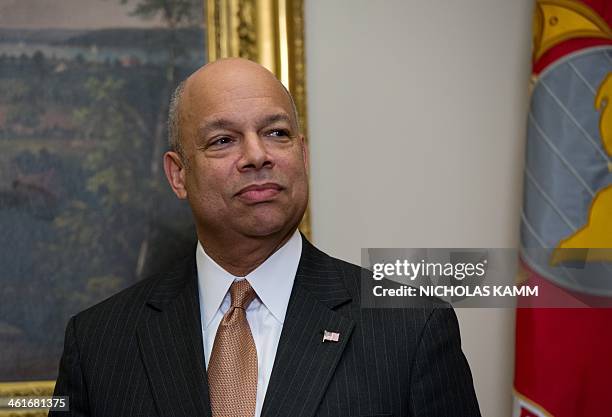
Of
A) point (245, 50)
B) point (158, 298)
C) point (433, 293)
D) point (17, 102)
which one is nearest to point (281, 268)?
point (158, 298)

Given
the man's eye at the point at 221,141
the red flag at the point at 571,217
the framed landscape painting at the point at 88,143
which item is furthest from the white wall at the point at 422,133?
the man's eye at the point at 221,141

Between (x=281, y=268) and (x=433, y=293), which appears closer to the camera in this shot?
(x=281, y=268)

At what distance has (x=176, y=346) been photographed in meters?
1.76

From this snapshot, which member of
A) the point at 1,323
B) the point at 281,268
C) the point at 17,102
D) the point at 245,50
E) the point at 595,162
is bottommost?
the point at 1,323

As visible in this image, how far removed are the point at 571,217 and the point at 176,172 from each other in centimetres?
110

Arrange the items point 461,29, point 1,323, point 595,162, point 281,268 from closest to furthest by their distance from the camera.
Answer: point 281,268
point 595,162
point 1,323
point 461,29

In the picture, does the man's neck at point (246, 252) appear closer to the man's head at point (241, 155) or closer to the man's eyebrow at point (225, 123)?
the man's head at point (241, 155)

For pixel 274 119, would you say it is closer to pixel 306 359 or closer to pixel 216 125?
pixel 216 125

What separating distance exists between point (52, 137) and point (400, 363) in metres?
1.36

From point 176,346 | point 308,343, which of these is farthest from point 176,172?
point 308,343

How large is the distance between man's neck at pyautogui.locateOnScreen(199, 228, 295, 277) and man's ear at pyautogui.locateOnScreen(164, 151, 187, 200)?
20 centimetres

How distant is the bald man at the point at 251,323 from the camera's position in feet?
5.41

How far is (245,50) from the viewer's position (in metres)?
2.52

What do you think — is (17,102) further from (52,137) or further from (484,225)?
(484,225)
